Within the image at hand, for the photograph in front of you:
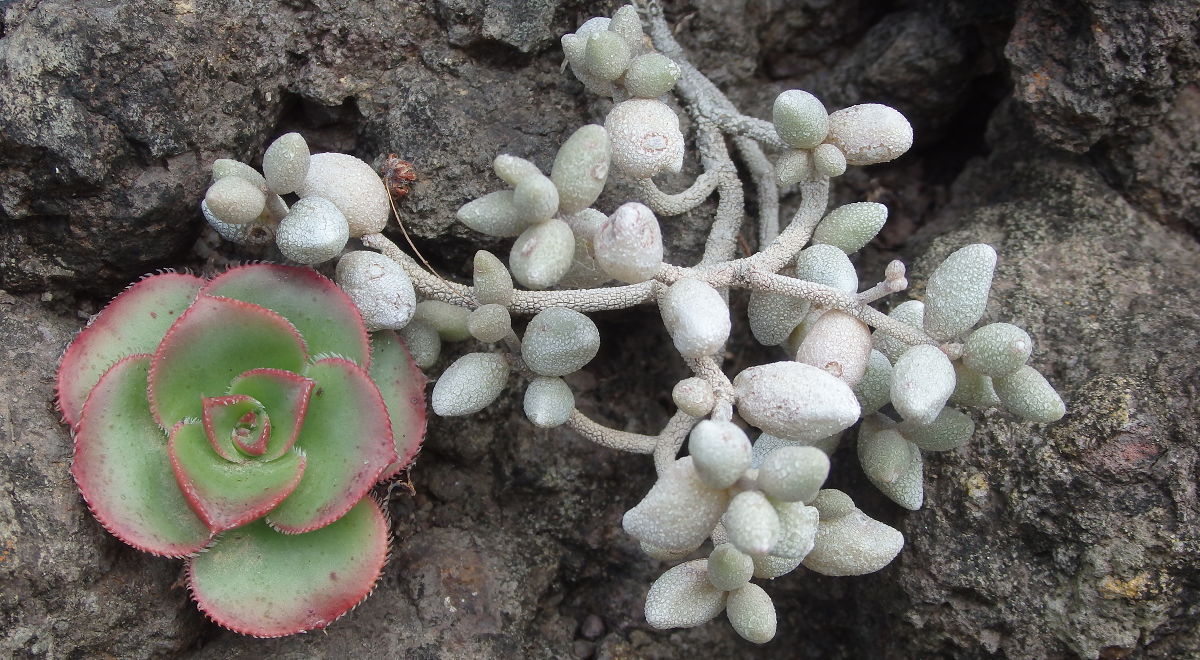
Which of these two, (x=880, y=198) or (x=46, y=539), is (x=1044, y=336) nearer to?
(x=880, y=198)

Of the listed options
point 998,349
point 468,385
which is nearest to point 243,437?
point 468,385

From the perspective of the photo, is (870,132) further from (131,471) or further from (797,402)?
(131,471)

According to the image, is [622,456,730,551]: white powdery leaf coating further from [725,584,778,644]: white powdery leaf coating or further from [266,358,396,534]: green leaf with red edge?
[266,358,396,534]: green leaf with red edge

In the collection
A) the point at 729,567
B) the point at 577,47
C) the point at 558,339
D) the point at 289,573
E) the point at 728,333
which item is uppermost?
the point at 577,47

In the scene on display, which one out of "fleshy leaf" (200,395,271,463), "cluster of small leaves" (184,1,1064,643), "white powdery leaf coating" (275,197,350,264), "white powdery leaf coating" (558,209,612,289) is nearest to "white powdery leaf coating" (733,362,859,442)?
"cluster of small leaves" (184,1,1064,643)

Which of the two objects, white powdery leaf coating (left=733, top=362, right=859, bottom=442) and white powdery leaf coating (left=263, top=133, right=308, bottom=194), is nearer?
white powdery leaf coating (left=733, top=362, right=859, bottom=442)
